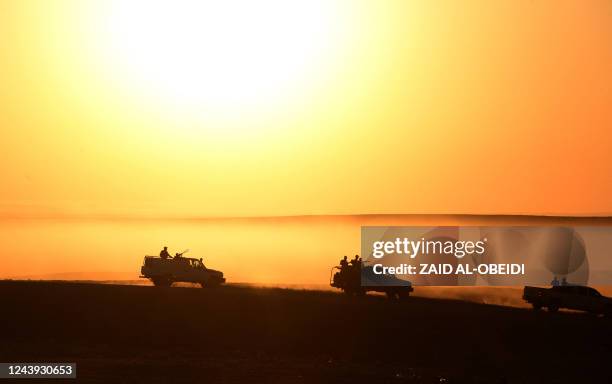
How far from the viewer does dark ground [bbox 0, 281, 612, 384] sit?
3650 centimetres

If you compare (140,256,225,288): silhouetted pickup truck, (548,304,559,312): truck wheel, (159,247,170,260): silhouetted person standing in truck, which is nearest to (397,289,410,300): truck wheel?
(548,304,559,312): truck wheel

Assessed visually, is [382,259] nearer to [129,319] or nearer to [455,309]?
[455,309]

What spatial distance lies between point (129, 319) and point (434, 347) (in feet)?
47.4

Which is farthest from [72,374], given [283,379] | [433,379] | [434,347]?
[434,347]

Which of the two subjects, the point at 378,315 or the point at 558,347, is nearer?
the point at 558,347

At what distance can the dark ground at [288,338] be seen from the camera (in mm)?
36500

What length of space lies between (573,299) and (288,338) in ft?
65.6

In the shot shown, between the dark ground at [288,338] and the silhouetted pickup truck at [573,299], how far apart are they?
2686mm

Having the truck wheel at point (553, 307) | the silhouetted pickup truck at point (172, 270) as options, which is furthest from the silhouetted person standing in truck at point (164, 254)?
the truck wheel at point (553, 307)

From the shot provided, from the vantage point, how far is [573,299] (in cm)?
5538

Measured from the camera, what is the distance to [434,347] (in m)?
43.5

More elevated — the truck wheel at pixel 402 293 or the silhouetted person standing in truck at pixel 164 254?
the silhouetted person standing in truck at pixel 164 254

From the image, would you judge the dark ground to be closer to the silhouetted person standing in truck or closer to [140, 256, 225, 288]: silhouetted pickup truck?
[140, 256, 225, 288]: silhouetted pickup truck

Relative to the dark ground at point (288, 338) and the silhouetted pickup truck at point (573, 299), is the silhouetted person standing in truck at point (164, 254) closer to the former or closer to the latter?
the dark ground at point (288, 338)
